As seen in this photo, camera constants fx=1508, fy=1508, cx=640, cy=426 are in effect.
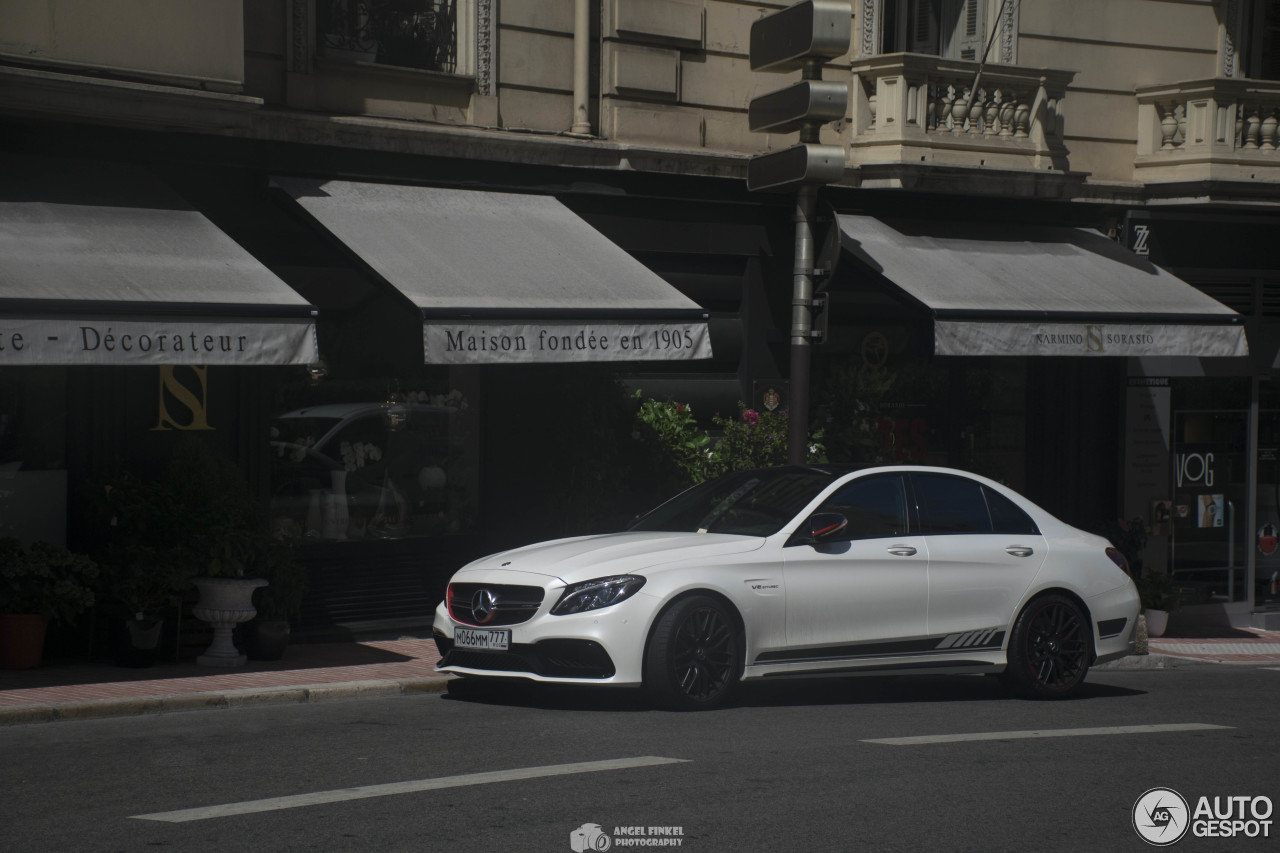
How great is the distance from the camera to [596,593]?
→ 28.8 feet

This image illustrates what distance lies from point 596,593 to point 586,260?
183 inches

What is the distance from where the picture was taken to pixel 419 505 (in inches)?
539

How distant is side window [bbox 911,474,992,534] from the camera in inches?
396

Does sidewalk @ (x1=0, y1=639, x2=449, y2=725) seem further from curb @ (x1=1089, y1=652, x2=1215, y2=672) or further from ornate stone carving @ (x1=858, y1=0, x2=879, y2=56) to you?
ornate stone carving @ (x1=858, y1=0, x2=879, y2=56)

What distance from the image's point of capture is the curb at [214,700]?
865 centimetres

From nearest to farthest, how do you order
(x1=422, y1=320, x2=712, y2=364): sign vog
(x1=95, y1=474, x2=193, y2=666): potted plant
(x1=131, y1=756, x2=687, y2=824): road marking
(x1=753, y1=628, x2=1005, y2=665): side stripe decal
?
(x1=131, y1=756, x2=687, y2=824): road marking, (x1=753, y1=628, x2=1005, y2=665): side stripe decal, (x1=95, y1=474, x2=193, y2=666): potted plant, (x1=422, y1=320, x2=712, y2=364): sign vog

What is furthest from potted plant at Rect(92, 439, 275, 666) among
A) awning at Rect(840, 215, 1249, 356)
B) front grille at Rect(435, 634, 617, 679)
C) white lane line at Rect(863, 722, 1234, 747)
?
awning at Rect(840, 215, 1249, 356)

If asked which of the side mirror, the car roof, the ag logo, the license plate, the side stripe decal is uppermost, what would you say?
the car roof

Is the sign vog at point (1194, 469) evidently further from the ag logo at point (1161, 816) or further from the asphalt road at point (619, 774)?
the ag logo at point (1161, 816)

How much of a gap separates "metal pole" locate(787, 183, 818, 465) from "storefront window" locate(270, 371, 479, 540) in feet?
10.2

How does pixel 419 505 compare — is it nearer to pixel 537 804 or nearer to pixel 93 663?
pixel 93 663

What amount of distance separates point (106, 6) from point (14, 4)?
0.65 meters

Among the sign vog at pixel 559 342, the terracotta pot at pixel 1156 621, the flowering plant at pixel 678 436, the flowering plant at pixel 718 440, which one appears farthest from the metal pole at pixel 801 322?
the terracotta pot at pixel 1156 621

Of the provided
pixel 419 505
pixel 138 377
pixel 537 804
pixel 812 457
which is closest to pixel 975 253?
pixel 812 457
